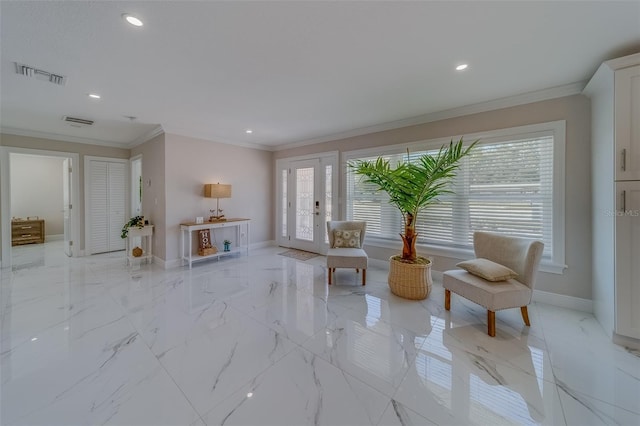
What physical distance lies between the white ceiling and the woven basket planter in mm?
2105

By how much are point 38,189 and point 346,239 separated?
8.78 metres

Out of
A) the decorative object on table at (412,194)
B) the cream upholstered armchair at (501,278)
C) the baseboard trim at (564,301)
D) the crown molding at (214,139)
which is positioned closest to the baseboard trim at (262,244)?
the crown molding at (214,139)

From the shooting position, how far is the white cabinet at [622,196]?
2.00 meters

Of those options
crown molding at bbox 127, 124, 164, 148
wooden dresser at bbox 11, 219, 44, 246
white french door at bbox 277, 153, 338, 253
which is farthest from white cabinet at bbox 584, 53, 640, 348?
wooden dresser at bbox 11, 219, 44, 246

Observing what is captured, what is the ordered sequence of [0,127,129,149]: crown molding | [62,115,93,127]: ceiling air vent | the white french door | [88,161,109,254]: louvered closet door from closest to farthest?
[62,115,93,127]: ceiling air vent, [0,127,129,149]: crown molding, the white french door, [88,161,109,254]: louvered closet door

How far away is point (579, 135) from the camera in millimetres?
2670

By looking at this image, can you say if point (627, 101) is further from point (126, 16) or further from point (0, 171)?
point (0, 171)

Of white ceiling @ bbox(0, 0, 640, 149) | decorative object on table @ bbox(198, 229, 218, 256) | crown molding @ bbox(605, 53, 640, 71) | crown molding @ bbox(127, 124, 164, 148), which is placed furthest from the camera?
decorative object on table @ bbox(198, 229, 218, 256)

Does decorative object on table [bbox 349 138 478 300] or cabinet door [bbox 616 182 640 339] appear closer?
cabinet door [bbox 616 182 640 339]

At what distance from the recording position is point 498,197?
315cm

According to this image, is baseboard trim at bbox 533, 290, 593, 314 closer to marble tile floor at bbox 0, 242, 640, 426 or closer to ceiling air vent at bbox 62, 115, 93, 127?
marble tile floor at bbox 0, 242, 640, 426

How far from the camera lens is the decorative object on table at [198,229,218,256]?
4488mm

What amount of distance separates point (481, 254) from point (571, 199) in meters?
1.13

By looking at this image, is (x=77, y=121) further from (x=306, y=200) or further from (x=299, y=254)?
(x=299, y=254)
